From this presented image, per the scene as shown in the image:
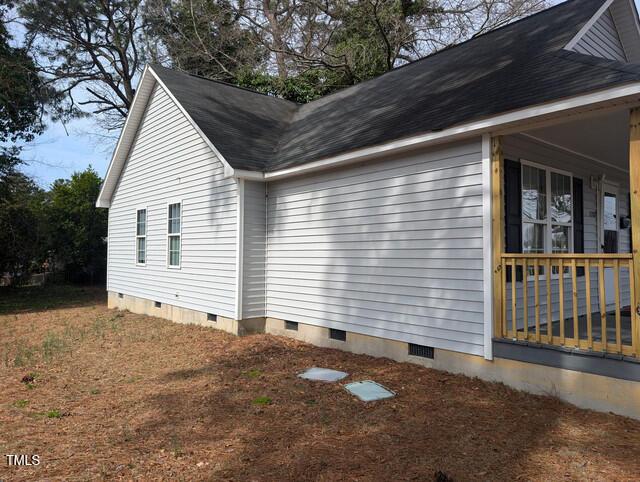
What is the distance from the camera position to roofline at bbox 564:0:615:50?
6303 millimetres

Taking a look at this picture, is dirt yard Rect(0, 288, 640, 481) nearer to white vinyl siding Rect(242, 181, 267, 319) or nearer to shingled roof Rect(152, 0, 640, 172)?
white vinyl siding Rect(242, 181, 267, 319)

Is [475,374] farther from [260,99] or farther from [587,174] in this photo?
[260,99]

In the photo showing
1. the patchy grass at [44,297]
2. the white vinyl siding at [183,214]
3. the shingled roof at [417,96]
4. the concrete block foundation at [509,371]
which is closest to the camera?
the concrete block foundation at [509,371]

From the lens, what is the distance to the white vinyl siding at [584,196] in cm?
607

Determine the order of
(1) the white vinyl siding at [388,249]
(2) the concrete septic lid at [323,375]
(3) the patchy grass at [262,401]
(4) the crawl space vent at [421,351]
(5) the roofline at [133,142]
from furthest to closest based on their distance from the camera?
(5) the roofline at [133,142] < (4) the crawl space vent at [421,351] < (2) the concrete septic lid at [323,375] < (1) the white vinyl siding at [388,249] < (3) the patchy grass at [262,401]

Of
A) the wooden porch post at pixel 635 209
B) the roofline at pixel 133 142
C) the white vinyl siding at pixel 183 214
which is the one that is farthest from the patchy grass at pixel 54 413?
the wooden porch post at pixel 635 209

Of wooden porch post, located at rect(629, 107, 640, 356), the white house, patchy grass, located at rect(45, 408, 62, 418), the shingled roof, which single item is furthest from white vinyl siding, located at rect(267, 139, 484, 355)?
patchy grass, located at rect(45, 408, 62, 418)

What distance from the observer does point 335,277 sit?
7422mm

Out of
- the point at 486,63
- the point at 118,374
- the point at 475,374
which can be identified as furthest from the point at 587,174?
the point at 118,374

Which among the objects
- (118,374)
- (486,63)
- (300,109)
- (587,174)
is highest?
(300,109)

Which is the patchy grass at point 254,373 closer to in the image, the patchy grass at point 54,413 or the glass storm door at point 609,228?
the patchy grass at point 54,413

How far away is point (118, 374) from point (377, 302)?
387 centimetres

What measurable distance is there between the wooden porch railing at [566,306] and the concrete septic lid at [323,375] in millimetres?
2071

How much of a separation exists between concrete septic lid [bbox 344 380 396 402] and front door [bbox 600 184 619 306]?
5213 millimetres
